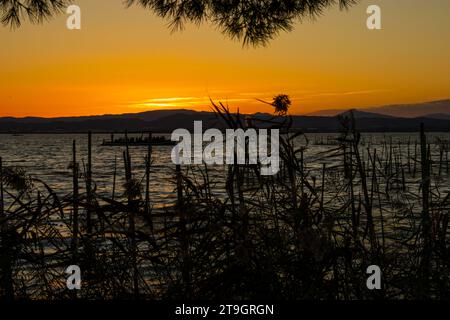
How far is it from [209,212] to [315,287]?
0.82 m

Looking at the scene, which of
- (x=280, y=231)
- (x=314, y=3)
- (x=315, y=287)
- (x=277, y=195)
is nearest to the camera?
(x=315, y=287)

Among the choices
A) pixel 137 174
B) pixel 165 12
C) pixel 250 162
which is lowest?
pixel 137 174

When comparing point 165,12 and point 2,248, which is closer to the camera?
point 2,248

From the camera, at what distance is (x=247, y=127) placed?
4.14 m

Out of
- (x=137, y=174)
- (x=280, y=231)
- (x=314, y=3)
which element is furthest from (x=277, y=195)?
(x=137, y=174)

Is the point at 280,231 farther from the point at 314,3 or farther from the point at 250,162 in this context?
the point at 314,3

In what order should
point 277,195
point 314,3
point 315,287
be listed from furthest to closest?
point 314,3, point 277,195, point 315,287

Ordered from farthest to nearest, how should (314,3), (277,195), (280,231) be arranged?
1. (314,3)
2. (277,195)
3. (280,231)

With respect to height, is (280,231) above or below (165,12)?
below

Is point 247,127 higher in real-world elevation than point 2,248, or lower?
higher

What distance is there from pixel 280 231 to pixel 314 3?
12.4 ft

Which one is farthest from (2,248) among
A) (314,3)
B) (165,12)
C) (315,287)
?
(314,3)

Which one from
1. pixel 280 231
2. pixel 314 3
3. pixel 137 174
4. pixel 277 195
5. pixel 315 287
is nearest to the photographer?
pixel 315 287

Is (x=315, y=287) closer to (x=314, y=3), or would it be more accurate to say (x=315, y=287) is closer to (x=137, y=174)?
(x=314, y=3)
